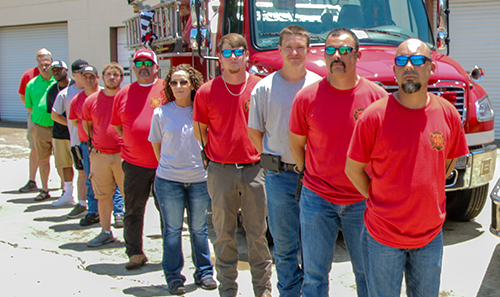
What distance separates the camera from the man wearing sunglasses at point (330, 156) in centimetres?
326

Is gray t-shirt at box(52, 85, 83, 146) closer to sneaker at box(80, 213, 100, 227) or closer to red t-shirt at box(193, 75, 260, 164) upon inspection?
sneaker at box(80, 213, 100, 227)

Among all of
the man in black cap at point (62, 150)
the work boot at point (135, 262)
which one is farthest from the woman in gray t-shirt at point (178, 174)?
the man in black cap at point (62, 150)

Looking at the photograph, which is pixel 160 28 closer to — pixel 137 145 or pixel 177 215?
pixel 137 145

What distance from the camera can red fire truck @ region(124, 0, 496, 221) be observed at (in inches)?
209

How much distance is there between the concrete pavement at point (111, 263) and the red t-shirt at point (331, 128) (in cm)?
148

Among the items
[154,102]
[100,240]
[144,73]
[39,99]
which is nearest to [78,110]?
[100,240]

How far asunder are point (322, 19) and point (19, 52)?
62.8 feet

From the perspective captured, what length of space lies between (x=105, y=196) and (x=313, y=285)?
3.21m

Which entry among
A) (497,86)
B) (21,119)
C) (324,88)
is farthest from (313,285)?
(21,119)

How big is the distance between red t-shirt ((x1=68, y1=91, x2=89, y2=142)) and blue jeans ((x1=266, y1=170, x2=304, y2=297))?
3.40 metres

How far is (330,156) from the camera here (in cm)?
328

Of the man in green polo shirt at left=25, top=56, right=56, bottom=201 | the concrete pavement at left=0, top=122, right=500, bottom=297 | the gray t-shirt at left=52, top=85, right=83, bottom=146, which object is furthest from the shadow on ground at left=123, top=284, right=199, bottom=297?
the man in green polo shirt at left=25, top=56, right=56, bottom=201

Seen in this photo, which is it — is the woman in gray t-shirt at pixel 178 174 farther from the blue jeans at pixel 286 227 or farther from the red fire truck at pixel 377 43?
the red fire truck at pixel 377 43

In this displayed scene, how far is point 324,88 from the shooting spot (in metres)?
3.34
